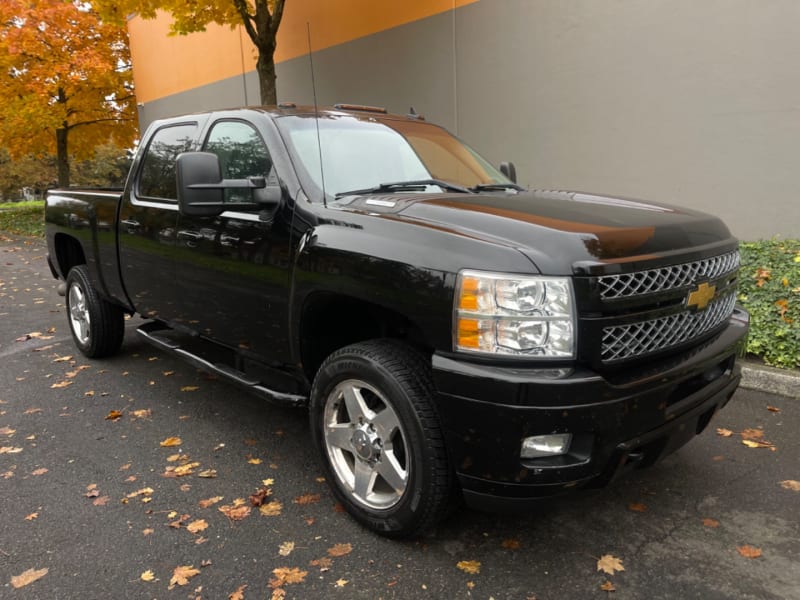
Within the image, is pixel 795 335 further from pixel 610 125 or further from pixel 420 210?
pixel 610 125

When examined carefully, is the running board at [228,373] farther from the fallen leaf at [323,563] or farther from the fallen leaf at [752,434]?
the fallen leaf at [752,434]

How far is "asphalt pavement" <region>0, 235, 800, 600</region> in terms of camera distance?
2.60 m

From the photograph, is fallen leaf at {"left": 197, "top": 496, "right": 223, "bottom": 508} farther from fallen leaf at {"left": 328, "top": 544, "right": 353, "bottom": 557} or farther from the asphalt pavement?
fallen leaf at {"left": 328, "top": 544, "right": 353, "bottom": 557}

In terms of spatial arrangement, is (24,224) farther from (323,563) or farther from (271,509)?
(323,563)

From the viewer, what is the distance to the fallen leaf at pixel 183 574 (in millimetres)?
2650

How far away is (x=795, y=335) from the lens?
15.7 feet

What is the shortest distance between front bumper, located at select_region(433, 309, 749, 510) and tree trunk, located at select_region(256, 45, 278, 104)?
9.43m

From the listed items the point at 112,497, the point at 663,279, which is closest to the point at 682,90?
the point at 663,279

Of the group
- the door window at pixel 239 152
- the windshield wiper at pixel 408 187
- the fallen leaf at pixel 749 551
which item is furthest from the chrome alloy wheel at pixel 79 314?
the fallen leaf at pixel 749 551

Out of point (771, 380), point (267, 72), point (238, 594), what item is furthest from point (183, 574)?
point (267, 72)

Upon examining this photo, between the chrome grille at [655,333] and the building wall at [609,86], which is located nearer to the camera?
the chrome grille at [655,333]

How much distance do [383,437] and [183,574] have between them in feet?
3.45

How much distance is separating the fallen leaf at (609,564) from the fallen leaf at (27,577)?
2.45 m

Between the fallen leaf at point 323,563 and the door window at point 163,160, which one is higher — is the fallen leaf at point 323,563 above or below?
below
